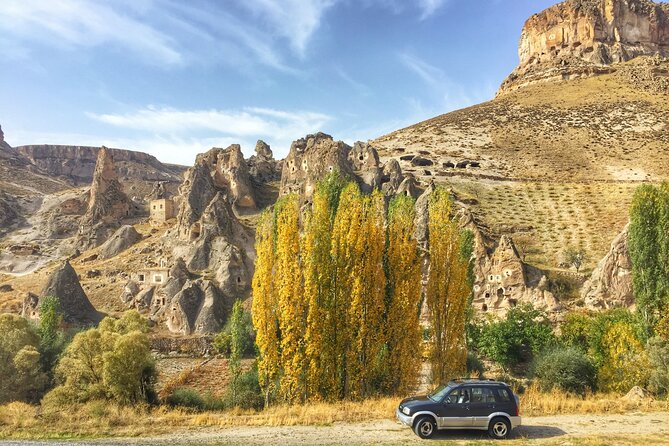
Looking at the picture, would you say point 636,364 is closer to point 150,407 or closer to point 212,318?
point 150,407

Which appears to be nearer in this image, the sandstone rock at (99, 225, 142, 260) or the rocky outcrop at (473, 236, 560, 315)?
the rocky outcrop at (473, 236, 560, 315)

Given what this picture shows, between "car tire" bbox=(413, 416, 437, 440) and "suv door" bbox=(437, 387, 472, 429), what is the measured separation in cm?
23

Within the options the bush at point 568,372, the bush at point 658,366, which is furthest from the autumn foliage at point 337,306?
the bush at point 658,366

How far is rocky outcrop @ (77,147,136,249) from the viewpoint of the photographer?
253 feet

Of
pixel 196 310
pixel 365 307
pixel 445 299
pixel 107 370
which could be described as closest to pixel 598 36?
pixel 196 310

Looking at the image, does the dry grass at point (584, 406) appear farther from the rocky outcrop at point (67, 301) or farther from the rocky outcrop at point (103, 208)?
the rocky outcrop at point (103, 208)

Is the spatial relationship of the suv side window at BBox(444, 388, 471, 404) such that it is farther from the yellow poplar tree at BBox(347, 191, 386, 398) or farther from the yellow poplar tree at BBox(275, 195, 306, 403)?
the yellow poplar tree at BBox(275, 195, 306, 403)

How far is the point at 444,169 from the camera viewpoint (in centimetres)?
8400

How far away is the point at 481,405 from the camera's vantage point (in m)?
14.6

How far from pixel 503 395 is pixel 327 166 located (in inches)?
2176

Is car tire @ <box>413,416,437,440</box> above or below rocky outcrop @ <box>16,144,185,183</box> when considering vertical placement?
below

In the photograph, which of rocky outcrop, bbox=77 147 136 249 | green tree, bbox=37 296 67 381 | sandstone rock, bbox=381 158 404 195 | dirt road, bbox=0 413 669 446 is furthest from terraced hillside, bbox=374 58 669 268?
rocky outcrop, bbox=77 147 136 249

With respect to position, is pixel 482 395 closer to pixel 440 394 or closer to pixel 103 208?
pixel 440 394

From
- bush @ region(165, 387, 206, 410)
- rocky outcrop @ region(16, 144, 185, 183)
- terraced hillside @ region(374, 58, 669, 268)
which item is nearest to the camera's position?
bush @ region(165, 387, 206, 410)
